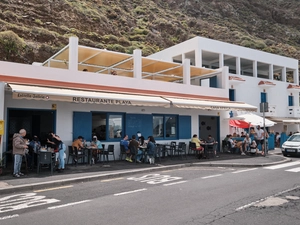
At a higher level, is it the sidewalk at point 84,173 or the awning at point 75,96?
the awning at point 75,96

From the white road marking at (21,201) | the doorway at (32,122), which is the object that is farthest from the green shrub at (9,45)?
the white road marking at (21,201)

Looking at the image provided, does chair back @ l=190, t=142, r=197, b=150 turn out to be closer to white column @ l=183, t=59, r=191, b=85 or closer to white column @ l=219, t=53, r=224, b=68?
white column @ l=183, t=59, r=191, b=85

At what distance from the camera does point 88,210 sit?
581 centimetres

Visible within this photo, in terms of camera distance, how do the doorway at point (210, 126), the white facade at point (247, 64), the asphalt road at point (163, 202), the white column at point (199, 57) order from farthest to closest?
1. the white facade at point (247, 64)
2. the white column at point (199, 57)
3. the doorway at point (210, 126)
4. the asphalt road at point (163, 202)

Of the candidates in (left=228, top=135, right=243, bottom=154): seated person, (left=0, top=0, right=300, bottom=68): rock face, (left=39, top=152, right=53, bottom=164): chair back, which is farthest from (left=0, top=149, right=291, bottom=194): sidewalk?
(left=0, top=0, right=300, bottom=68): rock face

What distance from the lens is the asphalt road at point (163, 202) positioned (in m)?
5.21

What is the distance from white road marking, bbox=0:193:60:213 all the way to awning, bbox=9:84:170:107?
→ 378cm

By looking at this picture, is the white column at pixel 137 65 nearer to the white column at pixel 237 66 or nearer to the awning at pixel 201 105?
the awning at pixel 201 105

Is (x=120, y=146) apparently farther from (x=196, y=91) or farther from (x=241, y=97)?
(x=241, y=97)

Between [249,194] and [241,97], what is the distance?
17.7 metres

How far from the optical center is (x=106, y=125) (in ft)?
43.3

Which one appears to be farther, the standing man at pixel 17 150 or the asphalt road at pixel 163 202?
the standing man at pixel 17 150

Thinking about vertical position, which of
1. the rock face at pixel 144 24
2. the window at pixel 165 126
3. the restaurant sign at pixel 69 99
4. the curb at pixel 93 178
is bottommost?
the curb at pixel 93 178

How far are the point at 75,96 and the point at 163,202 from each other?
5910mm
